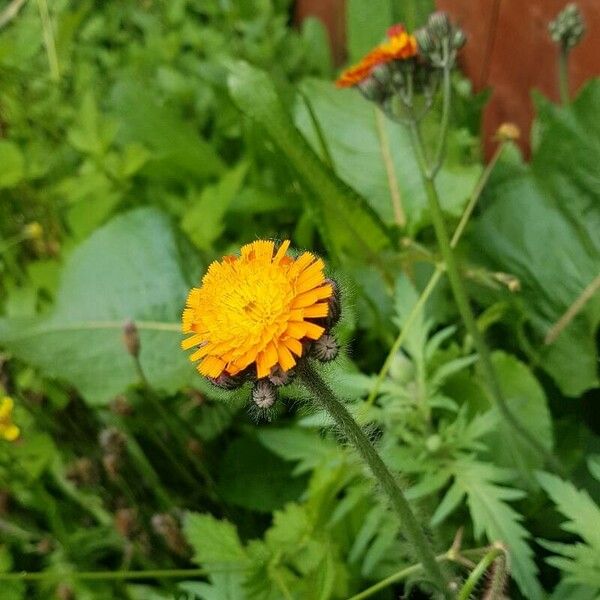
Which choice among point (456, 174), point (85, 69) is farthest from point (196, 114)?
point (456, 174)

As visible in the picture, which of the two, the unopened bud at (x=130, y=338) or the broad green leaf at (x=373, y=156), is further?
the broad green leaf at (x=373, y=156)

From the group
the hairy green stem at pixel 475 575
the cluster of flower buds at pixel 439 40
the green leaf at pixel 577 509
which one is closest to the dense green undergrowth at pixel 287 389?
the green leaf at pixel 577 509

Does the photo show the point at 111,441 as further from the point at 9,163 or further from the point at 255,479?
the point at 9,163

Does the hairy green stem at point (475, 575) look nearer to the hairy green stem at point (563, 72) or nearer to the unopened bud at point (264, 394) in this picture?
the unopened bud at point (264, 394)

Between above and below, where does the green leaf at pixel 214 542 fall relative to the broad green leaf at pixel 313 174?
below

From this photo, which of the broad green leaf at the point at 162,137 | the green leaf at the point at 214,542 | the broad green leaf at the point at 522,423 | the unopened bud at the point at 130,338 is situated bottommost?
the broad green leaf at the point at 522,423

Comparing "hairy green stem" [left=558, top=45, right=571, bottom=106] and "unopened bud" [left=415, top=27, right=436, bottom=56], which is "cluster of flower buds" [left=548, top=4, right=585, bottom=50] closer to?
"hairy green stem" [left=558, top=45, right=571, bottom=106]

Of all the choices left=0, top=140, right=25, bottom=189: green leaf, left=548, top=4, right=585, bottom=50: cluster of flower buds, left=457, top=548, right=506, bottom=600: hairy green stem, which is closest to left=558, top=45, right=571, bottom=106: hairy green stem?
left=548, top=4, right=585, bottom=50: cluster of flower buds

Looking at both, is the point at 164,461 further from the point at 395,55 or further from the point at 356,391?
the point at 395,55
